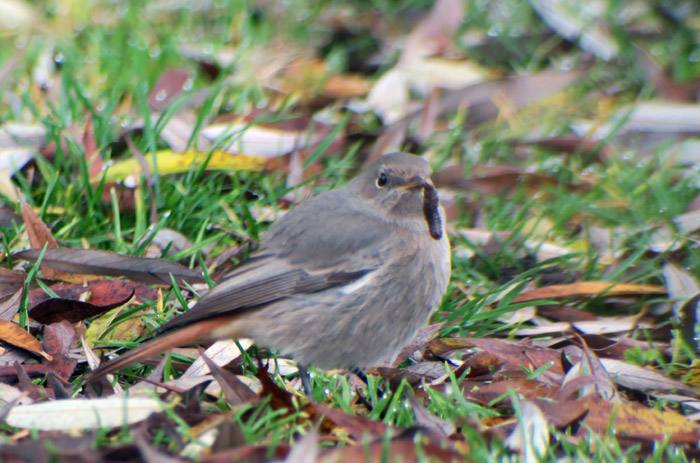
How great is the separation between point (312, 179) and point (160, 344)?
6.03 ft

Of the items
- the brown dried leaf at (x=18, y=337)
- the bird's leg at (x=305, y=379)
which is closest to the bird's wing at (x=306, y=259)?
the bird's leg at (x=305, y=379)

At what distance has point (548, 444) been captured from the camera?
289 centimetres

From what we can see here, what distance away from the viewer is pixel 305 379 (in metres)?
3.67

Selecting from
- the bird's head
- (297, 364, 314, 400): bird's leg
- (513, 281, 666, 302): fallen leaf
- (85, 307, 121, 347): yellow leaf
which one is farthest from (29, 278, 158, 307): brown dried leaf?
(513, 281, 666, 302): fallen leaf

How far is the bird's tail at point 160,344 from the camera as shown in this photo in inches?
126

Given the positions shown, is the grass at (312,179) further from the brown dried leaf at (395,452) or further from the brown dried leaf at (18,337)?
the brown dried leaf at (18,337)

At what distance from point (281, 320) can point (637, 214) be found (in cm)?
238

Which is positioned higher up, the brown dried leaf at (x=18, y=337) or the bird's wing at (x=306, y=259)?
the brown dried leaf at (x=18, y=337)

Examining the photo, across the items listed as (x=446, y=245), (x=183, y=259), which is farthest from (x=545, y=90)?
(x=183, y=259)

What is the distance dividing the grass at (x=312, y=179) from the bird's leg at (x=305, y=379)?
35 mm

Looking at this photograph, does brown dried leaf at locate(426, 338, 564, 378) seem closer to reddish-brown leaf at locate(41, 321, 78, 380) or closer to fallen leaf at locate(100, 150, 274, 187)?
reddish-brown leaf at locate(41, 321, 78, 380)

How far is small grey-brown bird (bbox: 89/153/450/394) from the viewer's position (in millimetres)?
3691

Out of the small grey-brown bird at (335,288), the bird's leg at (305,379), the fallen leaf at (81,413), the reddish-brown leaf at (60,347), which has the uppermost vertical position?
the fallen leaf at (81,413)

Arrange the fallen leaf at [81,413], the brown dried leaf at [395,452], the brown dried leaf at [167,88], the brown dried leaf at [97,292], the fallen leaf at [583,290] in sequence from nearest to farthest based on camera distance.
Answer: the brown dried leaf at [395,452], the fallen leaf at [81,413], the brown dried leaf at [97,292], the fallen leaf at [583,290], the brown dried leaf at [167,88]
